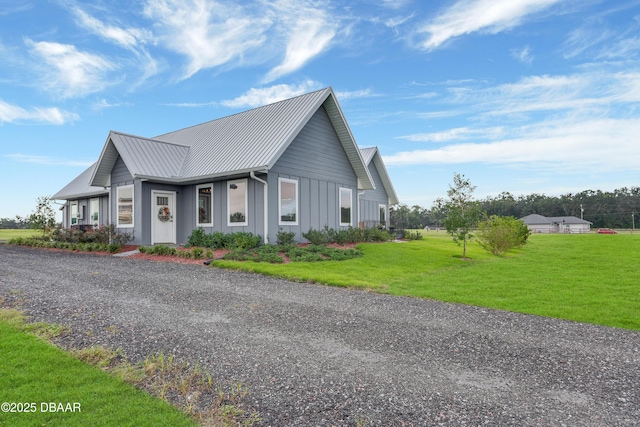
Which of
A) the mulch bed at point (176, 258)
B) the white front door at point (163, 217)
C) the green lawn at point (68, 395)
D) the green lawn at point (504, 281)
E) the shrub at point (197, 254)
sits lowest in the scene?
the green lawn at point (504, 281)

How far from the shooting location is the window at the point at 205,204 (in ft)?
52.7

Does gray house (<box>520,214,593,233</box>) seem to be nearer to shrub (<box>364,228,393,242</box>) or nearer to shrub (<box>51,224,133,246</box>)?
shrub (<box>364,228,393,242</box>)

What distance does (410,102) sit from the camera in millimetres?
21516

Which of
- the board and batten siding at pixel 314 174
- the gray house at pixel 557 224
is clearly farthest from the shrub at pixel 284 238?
the gray house at pixel 557 224

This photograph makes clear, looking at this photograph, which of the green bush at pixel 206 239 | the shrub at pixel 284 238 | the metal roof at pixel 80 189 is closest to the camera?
the green bush at pixel 206 239

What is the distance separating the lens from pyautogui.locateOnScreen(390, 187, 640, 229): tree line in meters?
85.4

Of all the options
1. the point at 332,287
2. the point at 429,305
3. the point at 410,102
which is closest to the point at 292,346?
the point at 429,305

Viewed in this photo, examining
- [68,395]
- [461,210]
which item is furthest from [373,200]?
[68,395]

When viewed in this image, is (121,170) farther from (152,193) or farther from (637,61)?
(637,61)

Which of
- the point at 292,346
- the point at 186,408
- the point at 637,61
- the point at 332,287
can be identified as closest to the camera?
the point at 186,408

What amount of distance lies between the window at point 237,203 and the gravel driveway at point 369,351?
714cm

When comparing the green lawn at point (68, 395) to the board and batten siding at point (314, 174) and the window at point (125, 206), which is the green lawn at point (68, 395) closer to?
the board and batten siding at point (314, 174)

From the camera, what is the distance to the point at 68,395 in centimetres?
318

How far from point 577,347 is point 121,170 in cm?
1829
